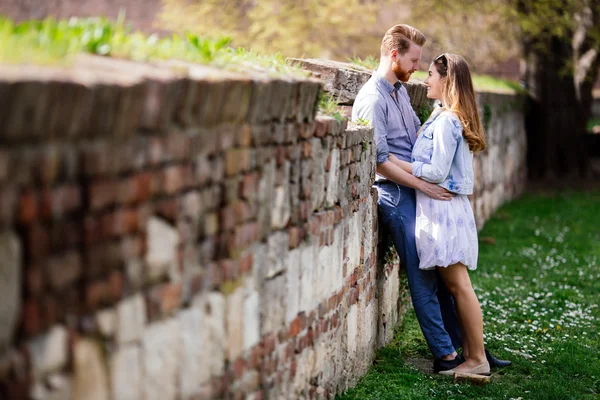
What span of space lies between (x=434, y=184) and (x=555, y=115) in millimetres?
12050

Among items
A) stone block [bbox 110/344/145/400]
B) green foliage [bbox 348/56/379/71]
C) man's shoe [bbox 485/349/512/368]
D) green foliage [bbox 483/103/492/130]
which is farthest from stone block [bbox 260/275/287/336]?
green foliage [bbox 483/103/492/130]

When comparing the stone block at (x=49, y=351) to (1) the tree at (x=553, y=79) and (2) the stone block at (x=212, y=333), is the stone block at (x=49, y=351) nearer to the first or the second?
(2) the stone block at (x=212, y=333)

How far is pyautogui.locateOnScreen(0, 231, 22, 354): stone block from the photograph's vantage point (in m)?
1.93

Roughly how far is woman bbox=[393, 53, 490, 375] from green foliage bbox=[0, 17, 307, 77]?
164 centimetres

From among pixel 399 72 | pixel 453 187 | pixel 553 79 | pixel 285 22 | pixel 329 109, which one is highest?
pixel 285 22

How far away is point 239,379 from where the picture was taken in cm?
A: 310

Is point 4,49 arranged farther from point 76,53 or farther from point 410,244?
point 410,244

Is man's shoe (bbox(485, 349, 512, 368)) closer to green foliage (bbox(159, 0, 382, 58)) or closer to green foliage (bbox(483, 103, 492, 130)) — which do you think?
green foliage (bbox(483, 103, 492, 130))

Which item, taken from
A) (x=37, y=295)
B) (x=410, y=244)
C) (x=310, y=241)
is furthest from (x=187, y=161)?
(x=410, y=244)

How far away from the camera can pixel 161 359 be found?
2.51 metres

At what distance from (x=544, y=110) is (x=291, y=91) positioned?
46.0ft

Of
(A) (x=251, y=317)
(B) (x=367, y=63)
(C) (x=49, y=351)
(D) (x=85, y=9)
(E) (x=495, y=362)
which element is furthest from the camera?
(D) (x=85, y=9)

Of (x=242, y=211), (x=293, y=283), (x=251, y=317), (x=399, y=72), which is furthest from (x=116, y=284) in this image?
(x=399, y=72)

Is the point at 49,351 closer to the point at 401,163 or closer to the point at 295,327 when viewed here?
the point at 295,327
